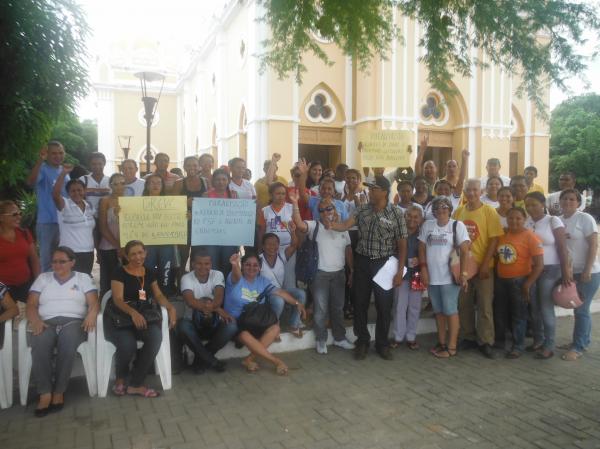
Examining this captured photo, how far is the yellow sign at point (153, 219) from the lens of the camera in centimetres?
591

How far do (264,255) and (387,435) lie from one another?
261 centimetres

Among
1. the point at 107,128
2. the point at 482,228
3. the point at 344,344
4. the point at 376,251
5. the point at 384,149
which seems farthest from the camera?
the point at 107,128

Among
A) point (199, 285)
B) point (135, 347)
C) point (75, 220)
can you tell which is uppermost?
point (75, 220)

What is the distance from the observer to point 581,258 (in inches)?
236

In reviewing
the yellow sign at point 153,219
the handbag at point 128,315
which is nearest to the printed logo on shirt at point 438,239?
the yellow sign at point 153,219

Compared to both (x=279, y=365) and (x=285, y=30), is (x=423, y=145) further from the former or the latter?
(x=279, y=365)

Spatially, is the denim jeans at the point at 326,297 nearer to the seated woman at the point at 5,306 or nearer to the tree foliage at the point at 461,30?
the tree foliage at the point at 461,30

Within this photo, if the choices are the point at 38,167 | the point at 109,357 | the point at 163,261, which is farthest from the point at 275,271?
the point at 38,167

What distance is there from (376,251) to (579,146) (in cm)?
3917

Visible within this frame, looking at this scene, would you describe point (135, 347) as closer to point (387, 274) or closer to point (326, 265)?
point (326, 265)

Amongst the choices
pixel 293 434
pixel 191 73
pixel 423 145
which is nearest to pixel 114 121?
pixel 191 73

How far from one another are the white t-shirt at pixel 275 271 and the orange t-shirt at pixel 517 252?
258 centimetres

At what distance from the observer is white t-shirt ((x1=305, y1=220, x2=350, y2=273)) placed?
6.05 meters

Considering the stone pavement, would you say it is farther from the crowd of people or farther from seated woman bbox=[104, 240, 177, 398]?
the crowd of people
